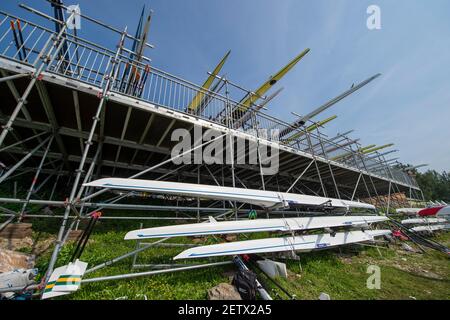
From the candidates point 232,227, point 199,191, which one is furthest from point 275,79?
point 232,227

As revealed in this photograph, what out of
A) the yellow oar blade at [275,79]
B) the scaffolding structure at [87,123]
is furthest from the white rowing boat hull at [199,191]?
the yellow oar blade at [275,79]

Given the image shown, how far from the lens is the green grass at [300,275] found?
280cm

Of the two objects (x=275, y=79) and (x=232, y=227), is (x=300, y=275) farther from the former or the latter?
(x=275, y=79)

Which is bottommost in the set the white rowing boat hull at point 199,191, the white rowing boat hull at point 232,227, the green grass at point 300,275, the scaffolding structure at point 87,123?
the green grass at point 300,275

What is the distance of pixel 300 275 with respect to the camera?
12.5 feet

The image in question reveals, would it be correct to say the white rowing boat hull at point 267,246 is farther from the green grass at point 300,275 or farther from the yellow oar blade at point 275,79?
the yellow oar blade at point 275,79

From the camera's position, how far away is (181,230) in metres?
3.42

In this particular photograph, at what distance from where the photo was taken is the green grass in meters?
2.80

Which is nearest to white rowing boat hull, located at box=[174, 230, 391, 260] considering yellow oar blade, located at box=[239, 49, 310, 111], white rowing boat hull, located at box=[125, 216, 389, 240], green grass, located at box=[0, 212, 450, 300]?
white rowing boat hull, located at box=[125, 216, 389, 240]

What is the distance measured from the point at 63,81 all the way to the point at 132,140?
2.23 metres

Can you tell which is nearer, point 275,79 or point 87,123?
point 87,123

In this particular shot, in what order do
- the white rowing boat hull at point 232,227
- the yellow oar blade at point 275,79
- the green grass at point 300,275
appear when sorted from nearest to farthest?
1. the green grass at point 300,275
2. the white rowing boat hull at point 232,227
3. the yellow oar blade at point 275,79
